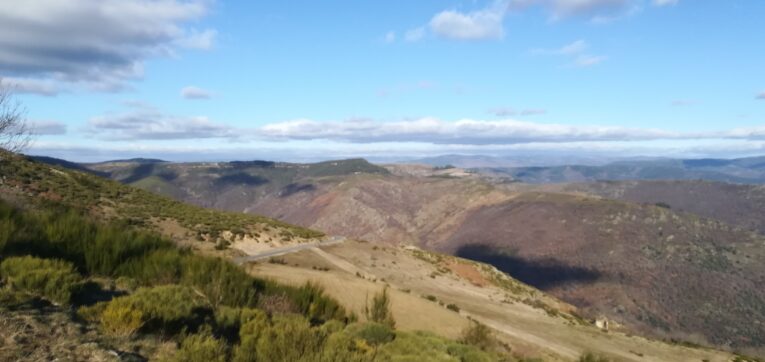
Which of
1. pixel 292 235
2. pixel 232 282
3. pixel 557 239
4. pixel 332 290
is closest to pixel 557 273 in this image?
pixel 557 239

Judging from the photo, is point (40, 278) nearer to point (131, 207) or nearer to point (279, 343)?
point (279, 343)

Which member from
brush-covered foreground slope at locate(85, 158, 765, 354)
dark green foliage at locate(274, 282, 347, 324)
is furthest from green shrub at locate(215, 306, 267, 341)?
brush-covered foreground slope at locate(85, 158, 765, 354)

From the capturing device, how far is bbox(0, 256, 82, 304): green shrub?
7.76m

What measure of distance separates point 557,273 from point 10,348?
13101 cm

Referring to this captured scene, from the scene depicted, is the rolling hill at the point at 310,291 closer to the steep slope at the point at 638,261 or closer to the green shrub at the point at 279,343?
the green shrub at the point at 279,343

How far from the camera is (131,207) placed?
1896 inches

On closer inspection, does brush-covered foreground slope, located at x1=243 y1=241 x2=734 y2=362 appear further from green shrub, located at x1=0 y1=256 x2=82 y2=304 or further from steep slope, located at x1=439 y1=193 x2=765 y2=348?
steep slope, located at x1=439 y1=193 x2=765 y2=348

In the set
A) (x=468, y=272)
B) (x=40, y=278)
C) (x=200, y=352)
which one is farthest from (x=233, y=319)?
(x=468, y=272)

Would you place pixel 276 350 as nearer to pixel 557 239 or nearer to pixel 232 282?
pixel 232 282

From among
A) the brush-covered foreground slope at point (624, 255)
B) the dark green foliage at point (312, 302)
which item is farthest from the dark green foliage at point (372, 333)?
the brush-covered foreground slope at point (624, 255)

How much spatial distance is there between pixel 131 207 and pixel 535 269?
10693cm

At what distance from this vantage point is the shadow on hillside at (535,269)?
119 meters

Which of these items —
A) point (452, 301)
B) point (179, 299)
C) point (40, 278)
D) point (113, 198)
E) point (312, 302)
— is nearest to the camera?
point (40, 278)

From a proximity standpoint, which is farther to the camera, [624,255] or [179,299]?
[624,255]
